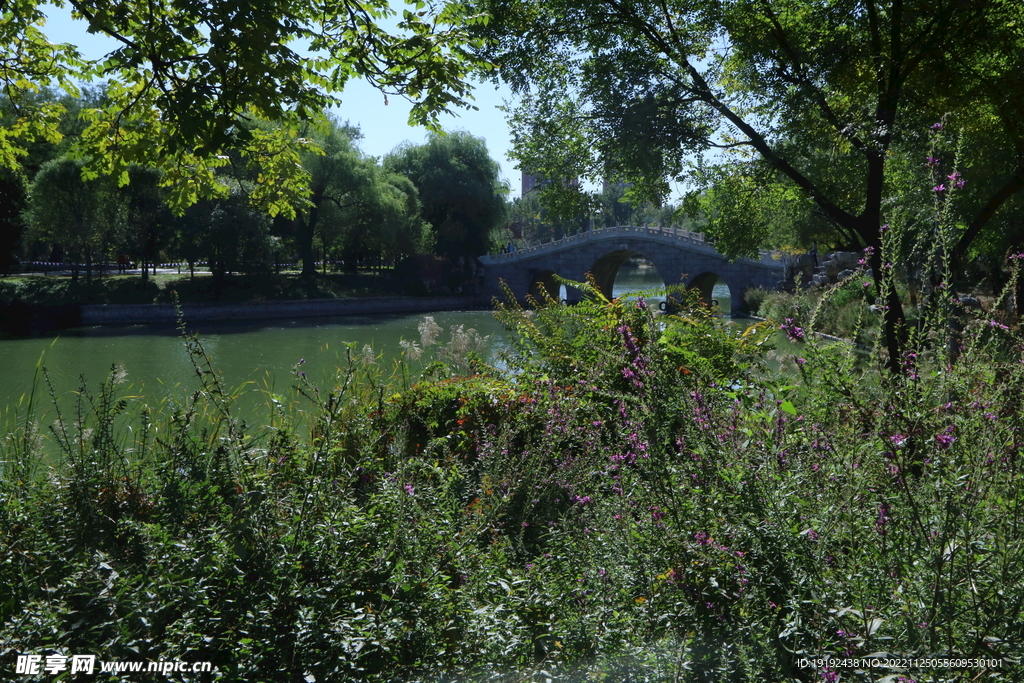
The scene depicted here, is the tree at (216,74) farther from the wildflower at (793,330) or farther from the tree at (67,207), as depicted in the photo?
the tree at (67,207)

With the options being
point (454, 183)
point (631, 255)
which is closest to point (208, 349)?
point (454, 183)

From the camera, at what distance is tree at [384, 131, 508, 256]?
3350 centimetres

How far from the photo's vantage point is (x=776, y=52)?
6484mm

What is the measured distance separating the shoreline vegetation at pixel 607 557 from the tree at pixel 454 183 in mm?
31305

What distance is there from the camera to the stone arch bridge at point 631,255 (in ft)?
98.6

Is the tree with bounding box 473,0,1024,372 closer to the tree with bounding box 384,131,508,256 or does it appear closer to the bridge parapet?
the bridge parapet

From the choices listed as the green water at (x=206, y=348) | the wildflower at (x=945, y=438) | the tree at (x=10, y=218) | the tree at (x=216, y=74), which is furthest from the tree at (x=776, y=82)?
the tree at (x=10, y=218)

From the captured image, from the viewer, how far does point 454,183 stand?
1318 inches

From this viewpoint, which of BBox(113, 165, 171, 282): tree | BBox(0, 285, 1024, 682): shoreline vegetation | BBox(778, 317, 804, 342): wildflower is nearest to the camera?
BBox(0, 285, 1024, 682): shoreline vegetation

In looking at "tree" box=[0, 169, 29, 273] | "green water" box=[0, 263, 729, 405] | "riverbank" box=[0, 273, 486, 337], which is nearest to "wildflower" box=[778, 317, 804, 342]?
"green water" box=[0, 263, 729, 405]

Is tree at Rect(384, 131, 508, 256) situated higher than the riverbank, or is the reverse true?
tree at Rect(384, 131, 508, 256)

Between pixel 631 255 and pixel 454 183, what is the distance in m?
8.42

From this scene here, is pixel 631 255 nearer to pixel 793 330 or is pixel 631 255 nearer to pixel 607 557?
pixel 793 330

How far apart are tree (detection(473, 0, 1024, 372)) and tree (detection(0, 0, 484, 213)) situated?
2.03 m
